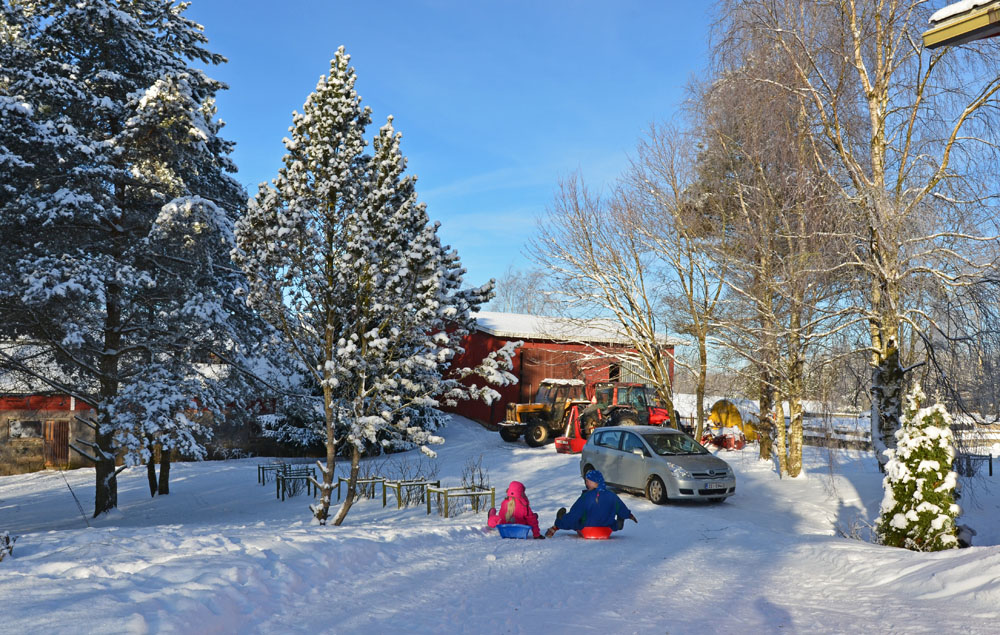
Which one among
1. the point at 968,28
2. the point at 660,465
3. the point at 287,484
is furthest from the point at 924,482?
the point at 287,484

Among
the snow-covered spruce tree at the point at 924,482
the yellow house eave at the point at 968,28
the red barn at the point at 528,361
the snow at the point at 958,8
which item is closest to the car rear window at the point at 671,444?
the snow-covered spruce tree at the point at 924,482

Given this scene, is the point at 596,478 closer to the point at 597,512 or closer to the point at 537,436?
the point at 597,512

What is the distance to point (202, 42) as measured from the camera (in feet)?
62.2

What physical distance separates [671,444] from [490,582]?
9.33m

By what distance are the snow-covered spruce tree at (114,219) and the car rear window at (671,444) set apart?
32.5 feet

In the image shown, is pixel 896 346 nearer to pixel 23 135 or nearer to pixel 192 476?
pixel 23 135

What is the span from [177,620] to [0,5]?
53.4ft

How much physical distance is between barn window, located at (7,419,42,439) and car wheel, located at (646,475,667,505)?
26953 mm

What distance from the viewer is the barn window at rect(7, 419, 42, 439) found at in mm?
30422

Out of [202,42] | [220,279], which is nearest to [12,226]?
[220,279]

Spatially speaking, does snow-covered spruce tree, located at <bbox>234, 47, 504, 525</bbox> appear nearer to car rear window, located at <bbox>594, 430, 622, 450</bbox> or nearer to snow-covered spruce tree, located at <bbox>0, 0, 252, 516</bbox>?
snow-covered spruce tree, located at <bbox>0, 0, 252, 516</bbox>

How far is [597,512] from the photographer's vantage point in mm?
11266

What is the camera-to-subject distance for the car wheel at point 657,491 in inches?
613

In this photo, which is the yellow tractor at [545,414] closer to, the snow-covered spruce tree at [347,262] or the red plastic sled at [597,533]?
the snow-covered spruce tree at [347,262]
